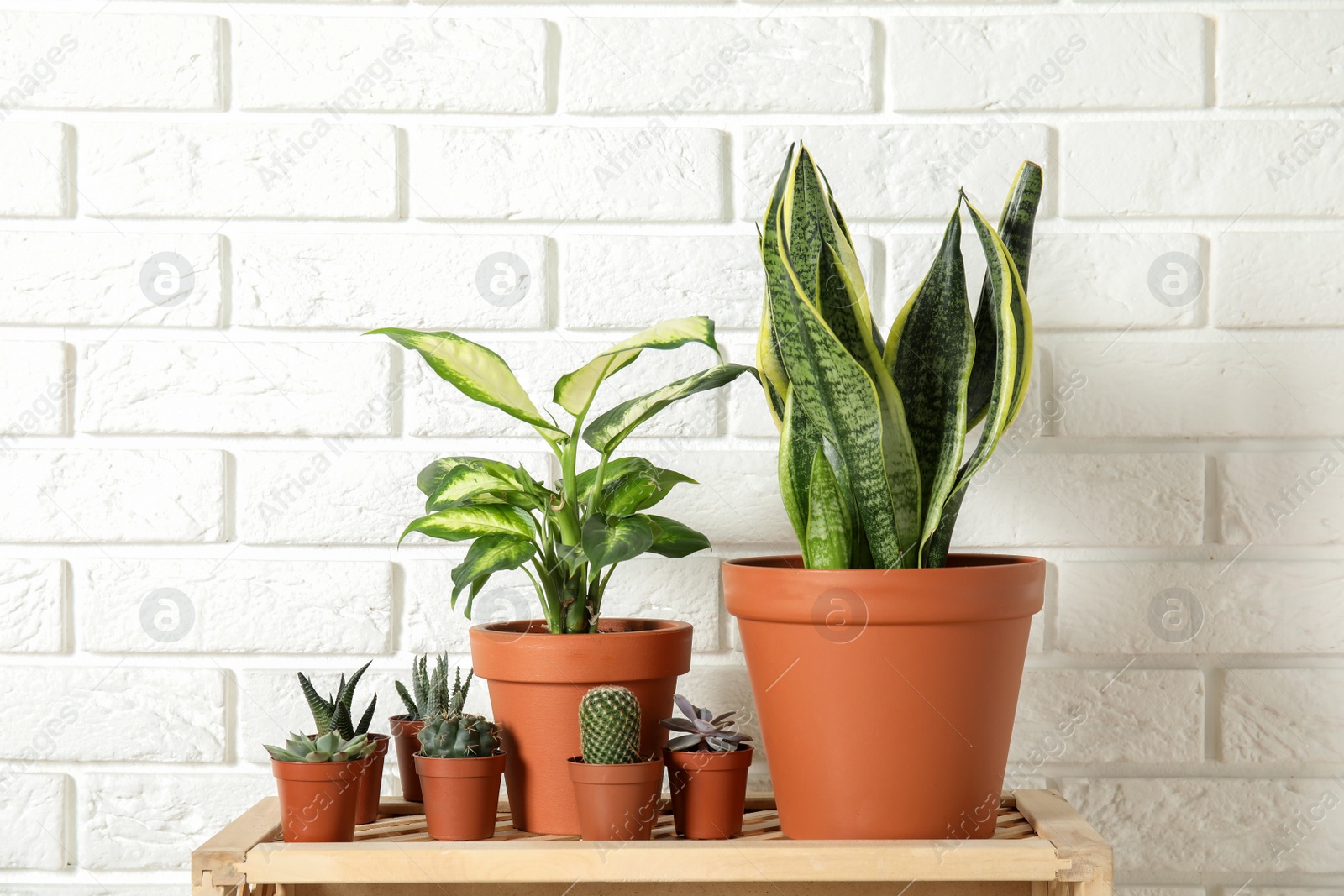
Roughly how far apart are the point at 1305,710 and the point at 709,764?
0.58 meters

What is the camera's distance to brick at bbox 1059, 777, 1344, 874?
3.04 feet

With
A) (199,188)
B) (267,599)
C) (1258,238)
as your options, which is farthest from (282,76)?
(1258,238)

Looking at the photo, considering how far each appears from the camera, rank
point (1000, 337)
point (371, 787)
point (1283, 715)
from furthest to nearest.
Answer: point (1283, 715) → point (371, 787) → point (1000, 337)

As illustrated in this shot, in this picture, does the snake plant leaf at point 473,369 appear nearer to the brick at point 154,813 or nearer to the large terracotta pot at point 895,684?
the large terracotta pot at point 895,684

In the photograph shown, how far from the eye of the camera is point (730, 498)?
3.10 feet

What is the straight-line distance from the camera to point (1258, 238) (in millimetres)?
945

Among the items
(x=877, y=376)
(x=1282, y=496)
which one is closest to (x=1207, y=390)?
(x=1282, y=496)

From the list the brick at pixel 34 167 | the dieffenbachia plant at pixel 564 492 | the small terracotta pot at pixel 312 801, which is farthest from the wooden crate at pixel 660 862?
the brick at pixel 34 167

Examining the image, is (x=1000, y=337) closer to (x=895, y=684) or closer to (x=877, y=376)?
(x=877, y=376)

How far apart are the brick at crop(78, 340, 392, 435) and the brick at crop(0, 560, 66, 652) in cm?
14

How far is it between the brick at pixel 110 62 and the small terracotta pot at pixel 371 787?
617 millimetres

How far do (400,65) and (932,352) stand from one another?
0.57m

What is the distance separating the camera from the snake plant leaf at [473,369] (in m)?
0.71

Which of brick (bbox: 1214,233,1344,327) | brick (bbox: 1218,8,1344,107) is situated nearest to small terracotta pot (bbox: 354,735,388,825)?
brick (bbox: 1214,233,1344,327)
